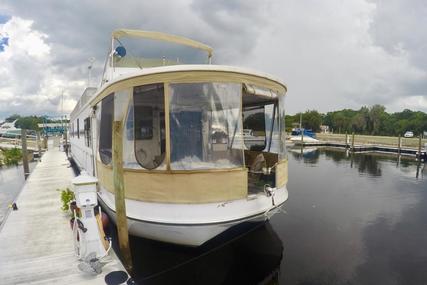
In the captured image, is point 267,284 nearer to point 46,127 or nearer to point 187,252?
point 187,252

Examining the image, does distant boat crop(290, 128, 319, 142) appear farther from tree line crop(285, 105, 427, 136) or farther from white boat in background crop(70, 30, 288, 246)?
white boat in background crop(70, 30, 288, 246)

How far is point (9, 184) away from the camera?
18.8 metres

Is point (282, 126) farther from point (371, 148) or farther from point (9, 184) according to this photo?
point (371, 148)

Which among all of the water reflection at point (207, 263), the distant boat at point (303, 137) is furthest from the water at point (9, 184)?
the distant boat at point (303, 137)

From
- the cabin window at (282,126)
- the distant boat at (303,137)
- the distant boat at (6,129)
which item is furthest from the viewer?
the distant boat at (6,129)

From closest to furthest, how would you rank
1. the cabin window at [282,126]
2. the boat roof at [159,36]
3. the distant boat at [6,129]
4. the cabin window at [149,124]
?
1. the cabin window at [149,124]
2. the cabin window at [282,126]
3. the boat roof at [159,36]
4. the distant boat at [6,129]

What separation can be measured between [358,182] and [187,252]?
1428 cm

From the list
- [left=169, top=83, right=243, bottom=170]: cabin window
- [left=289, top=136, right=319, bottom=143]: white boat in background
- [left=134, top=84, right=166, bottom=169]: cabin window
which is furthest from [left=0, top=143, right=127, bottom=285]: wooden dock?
[left=289, top=136, right=319, bottom=143]: white boat in background

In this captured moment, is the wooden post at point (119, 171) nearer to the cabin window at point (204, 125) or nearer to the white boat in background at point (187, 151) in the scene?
the white boat in background at point (187, 151)

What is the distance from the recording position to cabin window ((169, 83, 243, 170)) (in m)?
5.16

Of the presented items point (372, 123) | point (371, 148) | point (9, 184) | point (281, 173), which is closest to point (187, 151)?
point (281, 173)

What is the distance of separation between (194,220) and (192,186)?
0.58 meters

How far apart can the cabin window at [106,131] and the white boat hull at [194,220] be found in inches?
66.8

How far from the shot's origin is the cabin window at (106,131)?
21.9 feet
